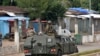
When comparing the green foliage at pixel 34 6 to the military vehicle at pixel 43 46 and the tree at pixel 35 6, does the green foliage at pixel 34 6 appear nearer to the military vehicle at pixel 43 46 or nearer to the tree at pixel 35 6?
the tree at pixel 35 6

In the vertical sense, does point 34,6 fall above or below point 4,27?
above

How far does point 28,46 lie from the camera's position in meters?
22.1

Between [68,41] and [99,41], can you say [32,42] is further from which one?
[99,41]

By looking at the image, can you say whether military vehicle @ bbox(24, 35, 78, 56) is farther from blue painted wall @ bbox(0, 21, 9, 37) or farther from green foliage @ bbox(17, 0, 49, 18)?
green foliage @ bbox(17, 0, 49, 18)

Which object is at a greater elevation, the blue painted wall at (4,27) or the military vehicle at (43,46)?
the military vehicle at (43,46)

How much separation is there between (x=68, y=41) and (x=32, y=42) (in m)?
3.51

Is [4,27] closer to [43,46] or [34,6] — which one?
[34,6]

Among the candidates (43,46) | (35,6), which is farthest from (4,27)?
(43,46)

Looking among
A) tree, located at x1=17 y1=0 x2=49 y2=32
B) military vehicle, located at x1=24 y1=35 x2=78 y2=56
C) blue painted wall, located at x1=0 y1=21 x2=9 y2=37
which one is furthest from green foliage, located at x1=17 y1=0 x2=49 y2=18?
military vehicle, located at x1=24 y1=35 x2=78 y2=56

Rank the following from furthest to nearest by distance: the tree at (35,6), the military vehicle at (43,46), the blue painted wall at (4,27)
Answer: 1. the tree at (35,6)
2. the blue painted wall at (4,27)
3. the military vehicle at (43,46)

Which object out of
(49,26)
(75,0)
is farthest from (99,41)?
(75,0)

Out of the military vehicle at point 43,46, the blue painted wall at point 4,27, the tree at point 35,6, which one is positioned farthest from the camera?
the tree at point 35,6

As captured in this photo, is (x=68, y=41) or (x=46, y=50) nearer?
(x=46, y=50)

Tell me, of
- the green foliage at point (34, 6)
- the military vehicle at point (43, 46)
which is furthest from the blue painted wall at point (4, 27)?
the military vehicle at point (43, 46)
